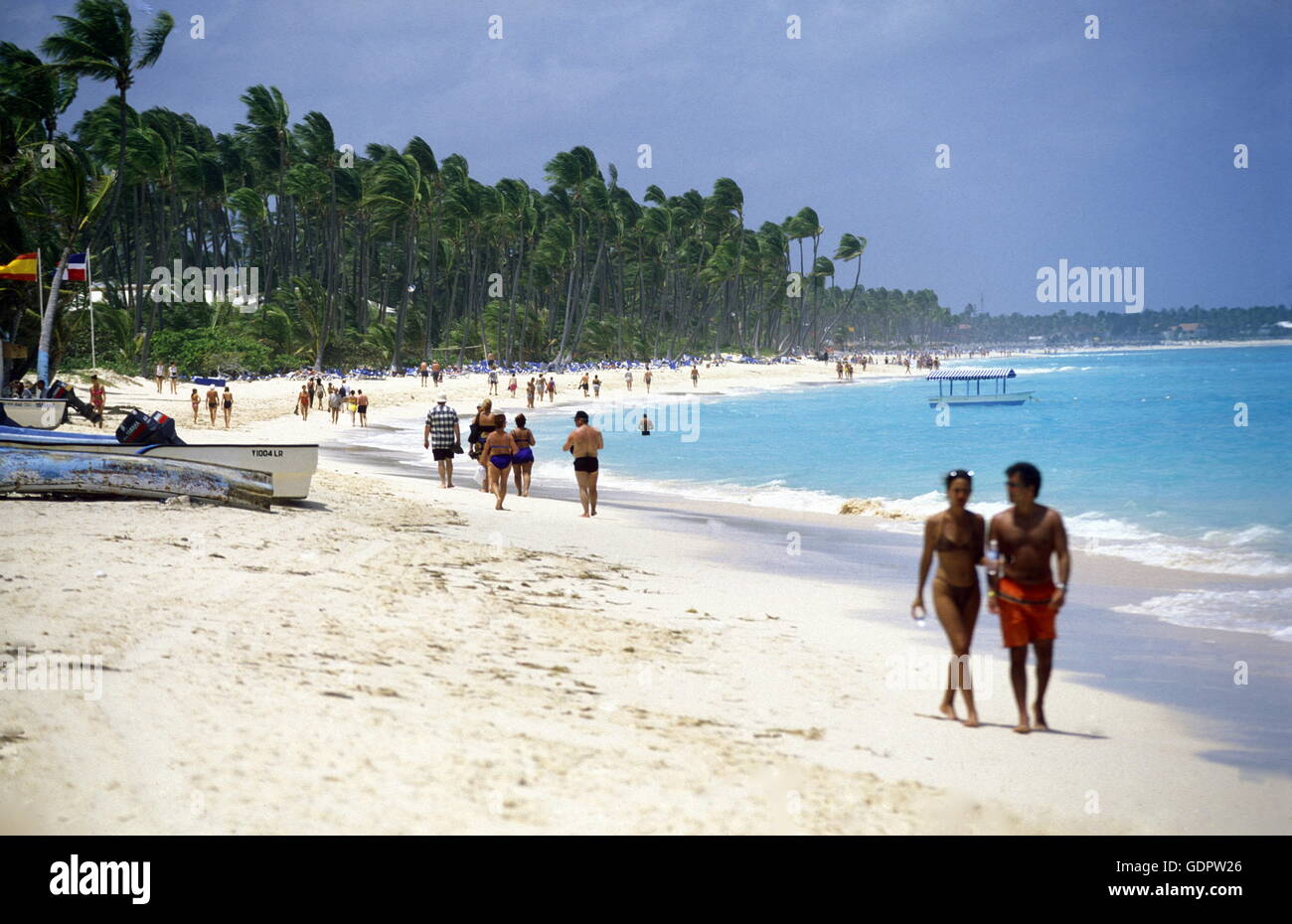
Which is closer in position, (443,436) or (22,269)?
(443,436)

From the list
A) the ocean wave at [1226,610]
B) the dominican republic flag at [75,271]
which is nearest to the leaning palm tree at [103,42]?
the dominican republic flag at [75,271]

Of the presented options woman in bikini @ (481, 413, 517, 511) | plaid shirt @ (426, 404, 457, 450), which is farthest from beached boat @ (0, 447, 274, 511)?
plaid shirt @ (426, 404, 457, 450)

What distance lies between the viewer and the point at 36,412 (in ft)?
66.1

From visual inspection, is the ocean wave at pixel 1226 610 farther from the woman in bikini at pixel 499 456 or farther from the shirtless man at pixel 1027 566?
the woman in bikini at pixel 499 456

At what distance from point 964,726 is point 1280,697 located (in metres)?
2.68

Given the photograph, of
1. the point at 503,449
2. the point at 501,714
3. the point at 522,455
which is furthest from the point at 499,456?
the point at 501,714

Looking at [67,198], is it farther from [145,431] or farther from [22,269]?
[145,431]

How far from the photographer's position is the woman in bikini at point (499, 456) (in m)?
16.0

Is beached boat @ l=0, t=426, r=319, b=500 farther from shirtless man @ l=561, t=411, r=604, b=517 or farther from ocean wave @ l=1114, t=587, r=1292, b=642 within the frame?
ocean wave @ l=1114, t=587, r=1292, b=642

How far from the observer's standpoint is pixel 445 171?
84500 millimetres

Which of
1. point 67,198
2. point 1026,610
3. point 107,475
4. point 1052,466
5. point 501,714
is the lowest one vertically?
point 1052,466

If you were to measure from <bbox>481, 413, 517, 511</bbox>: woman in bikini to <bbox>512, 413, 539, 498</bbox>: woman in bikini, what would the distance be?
0.17 meters

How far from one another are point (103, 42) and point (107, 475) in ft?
94.5
